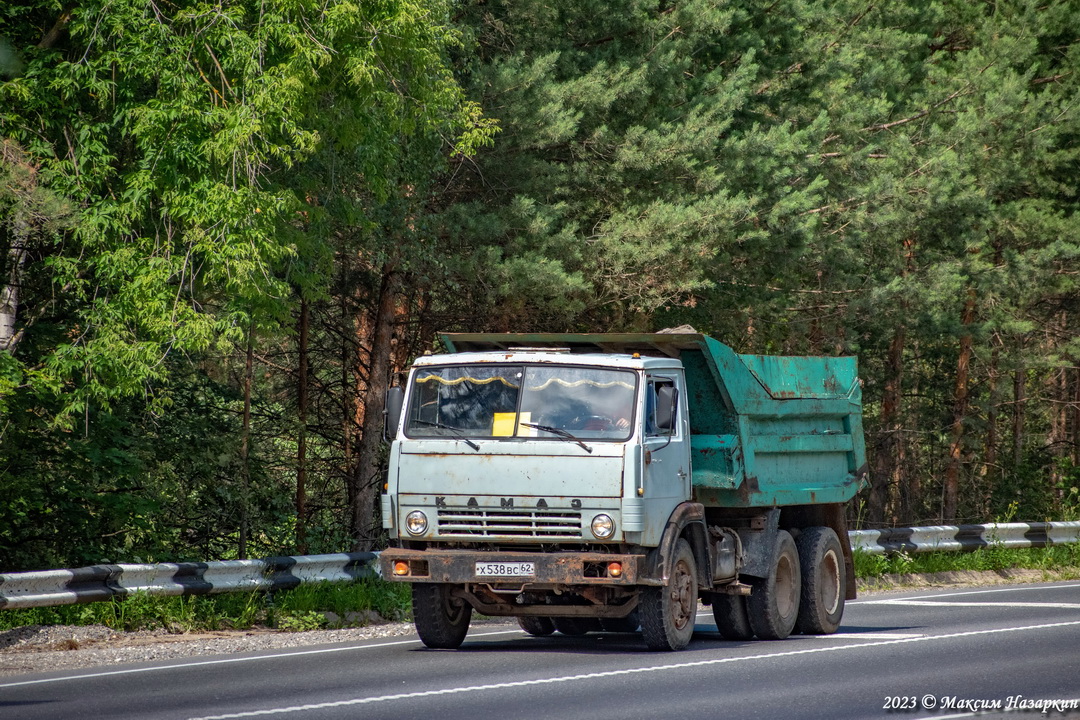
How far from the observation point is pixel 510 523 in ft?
37.3

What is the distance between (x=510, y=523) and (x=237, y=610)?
4.59 meters

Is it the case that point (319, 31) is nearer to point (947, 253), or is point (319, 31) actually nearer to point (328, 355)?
point (328, 355)

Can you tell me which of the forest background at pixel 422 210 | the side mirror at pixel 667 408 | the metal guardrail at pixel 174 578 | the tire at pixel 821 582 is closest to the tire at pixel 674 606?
the side mirror at pixel 667 408

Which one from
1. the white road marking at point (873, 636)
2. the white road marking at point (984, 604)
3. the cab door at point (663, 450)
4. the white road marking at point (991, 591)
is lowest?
the white road marking at point (991, 591)

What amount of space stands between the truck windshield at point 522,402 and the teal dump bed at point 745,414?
766 millimetres

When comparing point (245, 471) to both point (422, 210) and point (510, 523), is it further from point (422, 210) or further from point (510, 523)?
point (510, 523)

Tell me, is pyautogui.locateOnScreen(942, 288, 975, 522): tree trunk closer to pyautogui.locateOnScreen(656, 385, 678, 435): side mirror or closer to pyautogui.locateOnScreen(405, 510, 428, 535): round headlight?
pyautogui.locateOnScreen(656, 385, 678, 435): side mirror

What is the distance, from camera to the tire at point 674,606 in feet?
37.8

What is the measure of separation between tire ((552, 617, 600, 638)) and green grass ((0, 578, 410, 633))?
2.35 metres

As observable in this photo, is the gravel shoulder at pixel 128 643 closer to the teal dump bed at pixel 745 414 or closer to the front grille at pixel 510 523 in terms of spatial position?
the front grille at pixel 510 523

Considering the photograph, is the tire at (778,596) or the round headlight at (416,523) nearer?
the round headlight at (416,523)

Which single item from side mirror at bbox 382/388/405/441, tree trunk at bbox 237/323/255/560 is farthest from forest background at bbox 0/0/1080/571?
side mirror at bbox 382/388/405/441

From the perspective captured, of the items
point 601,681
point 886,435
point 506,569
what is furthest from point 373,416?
point 886,435

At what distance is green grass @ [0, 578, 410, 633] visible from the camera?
13453mm
